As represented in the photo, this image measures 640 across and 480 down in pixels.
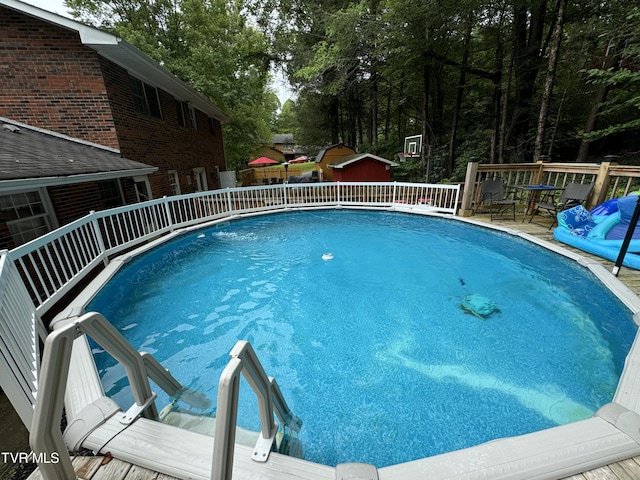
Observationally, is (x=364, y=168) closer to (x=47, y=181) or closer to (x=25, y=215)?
(x=47, y=181)

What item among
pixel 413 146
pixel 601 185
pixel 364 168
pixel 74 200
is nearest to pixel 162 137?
pixel 74 200

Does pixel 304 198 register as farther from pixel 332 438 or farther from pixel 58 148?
pixel 332 438

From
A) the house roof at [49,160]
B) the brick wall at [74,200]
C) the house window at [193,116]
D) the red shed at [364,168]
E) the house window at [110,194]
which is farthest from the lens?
the red shed at [364,168]

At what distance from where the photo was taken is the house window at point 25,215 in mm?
4809

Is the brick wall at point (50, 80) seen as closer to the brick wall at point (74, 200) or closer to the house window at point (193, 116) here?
the brick wall at point (74, 200)

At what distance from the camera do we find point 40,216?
539 centimetres

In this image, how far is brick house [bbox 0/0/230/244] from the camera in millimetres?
5863

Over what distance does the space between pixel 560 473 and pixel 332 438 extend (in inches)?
64.9

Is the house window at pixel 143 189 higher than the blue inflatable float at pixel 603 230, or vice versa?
the house window at pixel 143 189

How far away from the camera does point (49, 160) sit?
4812 millimetres

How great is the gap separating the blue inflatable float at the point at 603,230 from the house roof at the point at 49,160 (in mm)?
9732

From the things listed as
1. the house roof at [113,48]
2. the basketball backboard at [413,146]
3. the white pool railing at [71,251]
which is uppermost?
the house roof at [113,48]

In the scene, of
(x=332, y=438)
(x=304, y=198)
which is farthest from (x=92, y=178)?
(x=304, y=198)

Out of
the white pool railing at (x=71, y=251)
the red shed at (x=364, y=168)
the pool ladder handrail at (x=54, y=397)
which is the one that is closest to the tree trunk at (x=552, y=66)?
the white pool railing at (x=71, y=251)
